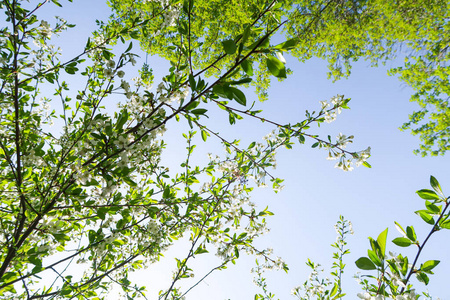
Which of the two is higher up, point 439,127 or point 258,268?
point 439,127

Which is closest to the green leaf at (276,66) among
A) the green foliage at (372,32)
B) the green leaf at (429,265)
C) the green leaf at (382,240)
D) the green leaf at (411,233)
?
the green leaf at (382,240)

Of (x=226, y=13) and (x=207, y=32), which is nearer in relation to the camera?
(x=226, y=13)

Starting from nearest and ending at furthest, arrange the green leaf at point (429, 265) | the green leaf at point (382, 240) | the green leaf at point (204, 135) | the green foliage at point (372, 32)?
the green leaf at point (382, 240)
the green leaf at point (429, 265)
the green leaf at point (204, 135)
the green foliage at point (372, 32)

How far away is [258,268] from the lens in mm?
4422

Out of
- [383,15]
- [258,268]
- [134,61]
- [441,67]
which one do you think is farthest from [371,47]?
[134,61]

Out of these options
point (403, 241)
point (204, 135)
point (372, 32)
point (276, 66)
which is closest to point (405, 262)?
point (403, 241)

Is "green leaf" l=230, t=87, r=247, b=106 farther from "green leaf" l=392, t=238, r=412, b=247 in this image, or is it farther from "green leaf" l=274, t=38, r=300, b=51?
"green leaf" l=392, t=238, r=412, b=247

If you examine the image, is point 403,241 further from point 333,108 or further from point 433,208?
point 333,108

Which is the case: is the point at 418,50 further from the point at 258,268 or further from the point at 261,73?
the point at 258,268

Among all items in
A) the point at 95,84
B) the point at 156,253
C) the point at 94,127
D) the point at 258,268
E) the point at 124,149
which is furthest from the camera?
the point at 258,268

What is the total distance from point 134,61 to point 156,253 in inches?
81.8

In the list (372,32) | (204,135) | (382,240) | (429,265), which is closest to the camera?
(382,240)

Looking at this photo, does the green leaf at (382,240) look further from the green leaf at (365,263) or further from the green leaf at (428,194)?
the green leaf at (428,194)

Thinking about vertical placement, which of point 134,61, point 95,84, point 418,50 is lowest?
point 134,61
